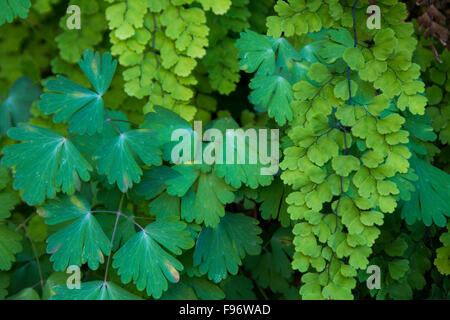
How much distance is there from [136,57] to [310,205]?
0.80 metres

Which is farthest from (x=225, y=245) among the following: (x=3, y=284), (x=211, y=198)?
(x=3, y=284)

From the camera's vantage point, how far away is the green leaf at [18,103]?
1.91 metres

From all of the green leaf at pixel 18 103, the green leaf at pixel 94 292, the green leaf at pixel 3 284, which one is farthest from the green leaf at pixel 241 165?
the green leaf at pixel 18 103

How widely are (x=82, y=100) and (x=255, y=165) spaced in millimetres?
576

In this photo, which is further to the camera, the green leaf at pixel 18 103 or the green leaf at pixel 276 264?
the green leaf at pixel 18 103

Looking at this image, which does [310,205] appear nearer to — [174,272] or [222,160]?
[222,160]

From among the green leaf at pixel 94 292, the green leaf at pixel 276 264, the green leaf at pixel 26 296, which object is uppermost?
the green leaf at pixel 94 292

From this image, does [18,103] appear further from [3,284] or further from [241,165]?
Answer: [241,165]

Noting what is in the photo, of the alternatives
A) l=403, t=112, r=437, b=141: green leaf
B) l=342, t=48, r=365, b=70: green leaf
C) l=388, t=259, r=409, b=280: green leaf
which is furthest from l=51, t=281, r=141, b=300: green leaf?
l=403, t=112, r=437, b=141: green leaf

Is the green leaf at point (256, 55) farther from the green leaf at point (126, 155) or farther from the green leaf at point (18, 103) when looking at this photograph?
the green leaf at point (18, 103)

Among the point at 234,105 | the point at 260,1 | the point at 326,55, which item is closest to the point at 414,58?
the point at 326,55

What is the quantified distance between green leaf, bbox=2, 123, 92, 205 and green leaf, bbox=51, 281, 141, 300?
0.28 metres

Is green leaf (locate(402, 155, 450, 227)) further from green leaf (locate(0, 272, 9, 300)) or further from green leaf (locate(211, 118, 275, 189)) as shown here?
green leaf (locate(0, 272, 9, 300))

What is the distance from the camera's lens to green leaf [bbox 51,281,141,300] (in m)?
1.24
